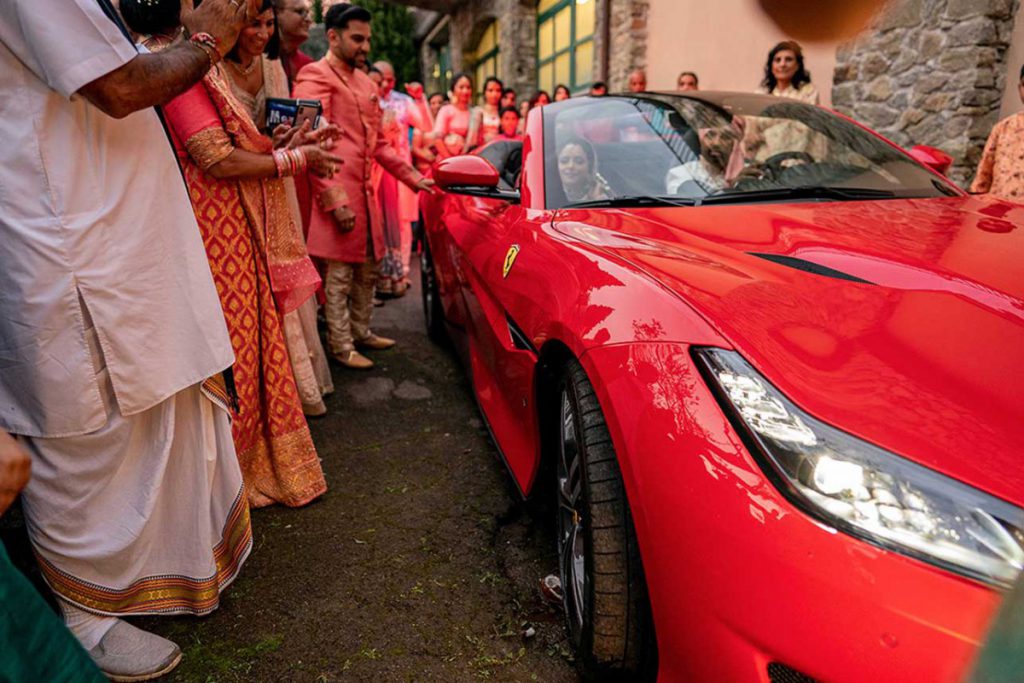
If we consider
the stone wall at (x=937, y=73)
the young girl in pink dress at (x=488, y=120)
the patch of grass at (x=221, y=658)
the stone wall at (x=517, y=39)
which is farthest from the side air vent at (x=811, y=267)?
the stone wall at (x=517, y=39)

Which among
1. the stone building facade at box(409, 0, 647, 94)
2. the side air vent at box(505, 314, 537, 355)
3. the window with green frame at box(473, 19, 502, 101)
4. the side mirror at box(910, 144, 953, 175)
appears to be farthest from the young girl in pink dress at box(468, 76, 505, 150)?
the window with green frame at box(473, 19, 502, 101)

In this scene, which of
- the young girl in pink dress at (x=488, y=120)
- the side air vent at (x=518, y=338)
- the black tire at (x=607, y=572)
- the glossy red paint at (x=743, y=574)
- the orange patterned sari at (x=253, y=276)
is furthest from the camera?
the young girl in pink dress at (x=488, y=120)

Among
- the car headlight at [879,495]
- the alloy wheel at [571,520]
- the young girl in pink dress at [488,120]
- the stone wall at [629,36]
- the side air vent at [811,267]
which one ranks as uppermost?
the stone wall at [629,36]

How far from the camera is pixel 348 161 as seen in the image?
3605 millimetres

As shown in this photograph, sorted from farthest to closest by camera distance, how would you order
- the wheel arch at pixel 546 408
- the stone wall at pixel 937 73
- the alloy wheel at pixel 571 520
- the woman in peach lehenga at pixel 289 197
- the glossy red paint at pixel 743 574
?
the stone wall at pixel 937 73, the woman in peach lehenga at pixel 289 197, the wheel arch at pixel 546 408, the alloy wheel at pixel 571 520, the glossy red paint at pixel 743 574

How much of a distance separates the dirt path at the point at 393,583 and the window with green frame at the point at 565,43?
9.19 m

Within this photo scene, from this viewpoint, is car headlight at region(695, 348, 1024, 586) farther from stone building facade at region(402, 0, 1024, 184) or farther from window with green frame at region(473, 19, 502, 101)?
window with green frame at region(473, 19, 502, 101)

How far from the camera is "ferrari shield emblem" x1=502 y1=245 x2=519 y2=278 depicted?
2.04m

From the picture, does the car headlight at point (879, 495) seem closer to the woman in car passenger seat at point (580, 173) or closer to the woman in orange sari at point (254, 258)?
the woman in car passenger seat at point (580, 173)

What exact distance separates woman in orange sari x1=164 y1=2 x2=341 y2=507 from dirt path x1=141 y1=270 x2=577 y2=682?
20 cm

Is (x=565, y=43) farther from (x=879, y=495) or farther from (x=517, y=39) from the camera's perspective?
(x=879, y=495)

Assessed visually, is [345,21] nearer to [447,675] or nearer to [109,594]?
[109,594]

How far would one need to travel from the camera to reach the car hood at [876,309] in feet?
3.07

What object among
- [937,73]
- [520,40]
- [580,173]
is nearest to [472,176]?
[580,173]
